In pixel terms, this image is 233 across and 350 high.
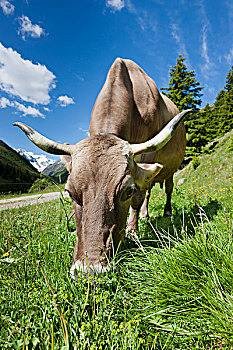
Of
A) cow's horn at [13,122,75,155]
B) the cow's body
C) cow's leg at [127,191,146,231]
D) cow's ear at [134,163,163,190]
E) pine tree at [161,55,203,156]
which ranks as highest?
pine tree at [161,55,203,156]

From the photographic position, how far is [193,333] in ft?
4.51

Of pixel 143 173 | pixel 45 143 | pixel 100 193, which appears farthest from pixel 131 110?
pixel 100 193

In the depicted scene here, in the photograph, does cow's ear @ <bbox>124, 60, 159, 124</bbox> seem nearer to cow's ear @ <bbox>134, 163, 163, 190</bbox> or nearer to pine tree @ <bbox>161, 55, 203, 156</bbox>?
cow's ear @ <bbox>134, 163, 163, 190</bbox>

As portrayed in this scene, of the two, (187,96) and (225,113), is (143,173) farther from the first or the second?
(225,113)

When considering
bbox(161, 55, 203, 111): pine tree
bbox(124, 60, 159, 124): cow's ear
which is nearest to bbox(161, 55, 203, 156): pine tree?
bbox(161, 55, 203, 111): pine tree

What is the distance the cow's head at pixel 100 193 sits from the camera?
2.22 meters

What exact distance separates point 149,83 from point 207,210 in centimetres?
368

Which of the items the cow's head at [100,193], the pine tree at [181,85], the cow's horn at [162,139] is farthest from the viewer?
the pine tree at [181,85]

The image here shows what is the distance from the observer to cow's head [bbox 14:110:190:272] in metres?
2.22

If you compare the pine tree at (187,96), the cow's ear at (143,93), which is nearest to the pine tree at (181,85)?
the pine tree at (187,96)

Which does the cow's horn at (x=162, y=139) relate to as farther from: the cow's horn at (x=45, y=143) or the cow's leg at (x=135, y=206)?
the cow's leg at (x=135, y=206)

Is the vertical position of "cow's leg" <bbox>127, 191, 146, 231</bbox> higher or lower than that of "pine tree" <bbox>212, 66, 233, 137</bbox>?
lower

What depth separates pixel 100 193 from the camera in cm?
236

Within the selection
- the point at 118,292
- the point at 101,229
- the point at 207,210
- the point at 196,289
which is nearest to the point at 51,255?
the point at 101,229
